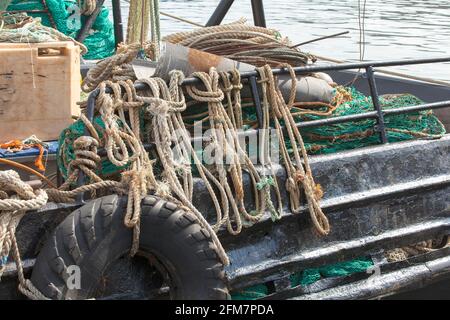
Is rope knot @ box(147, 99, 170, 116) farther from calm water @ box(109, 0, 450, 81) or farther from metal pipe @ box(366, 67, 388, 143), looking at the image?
calm water @ box(109, 0, 450, 81)

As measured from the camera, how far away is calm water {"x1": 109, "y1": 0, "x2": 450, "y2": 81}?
1850cm

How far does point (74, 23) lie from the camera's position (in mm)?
7469

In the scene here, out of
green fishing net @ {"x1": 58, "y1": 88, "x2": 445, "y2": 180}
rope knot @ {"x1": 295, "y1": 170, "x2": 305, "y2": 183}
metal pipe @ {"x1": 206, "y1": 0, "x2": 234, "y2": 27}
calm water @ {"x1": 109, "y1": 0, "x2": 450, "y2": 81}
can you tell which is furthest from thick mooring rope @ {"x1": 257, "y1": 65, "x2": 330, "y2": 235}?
calm water @ {"x1": 109, "y1": 0, "x2": 450, "y2": 81}

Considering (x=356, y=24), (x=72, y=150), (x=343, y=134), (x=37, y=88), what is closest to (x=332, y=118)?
(x=343, y=134)

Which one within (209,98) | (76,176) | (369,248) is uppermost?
(209,98)

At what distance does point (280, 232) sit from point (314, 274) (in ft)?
1.21

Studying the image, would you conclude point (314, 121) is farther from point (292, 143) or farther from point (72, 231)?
point (72, 231)

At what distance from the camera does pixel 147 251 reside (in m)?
3.76

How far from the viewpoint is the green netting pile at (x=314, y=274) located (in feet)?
13.8

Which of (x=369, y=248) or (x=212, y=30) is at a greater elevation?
(x=212, y=30)

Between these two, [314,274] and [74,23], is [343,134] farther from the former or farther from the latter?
[74,23]

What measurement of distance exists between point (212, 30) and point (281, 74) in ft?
1.72

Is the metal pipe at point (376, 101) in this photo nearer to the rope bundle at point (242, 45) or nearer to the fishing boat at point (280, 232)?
the fishing boat at point (280, 232)

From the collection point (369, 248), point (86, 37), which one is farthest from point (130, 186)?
point (86, 37)
